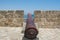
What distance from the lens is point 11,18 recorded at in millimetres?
8359

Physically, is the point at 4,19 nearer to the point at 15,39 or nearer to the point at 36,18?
the point at 36,18

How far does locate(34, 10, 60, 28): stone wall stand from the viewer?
8.27 metres

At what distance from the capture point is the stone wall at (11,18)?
27.2 feet

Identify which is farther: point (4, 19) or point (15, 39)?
point (4, 19)

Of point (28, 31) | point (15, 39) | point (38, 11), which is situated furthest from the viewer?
point (38, 11)

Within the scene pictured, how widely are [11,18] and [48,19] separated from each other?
175cm

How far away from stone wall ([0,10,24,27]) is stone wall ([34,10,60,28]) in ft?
2.46

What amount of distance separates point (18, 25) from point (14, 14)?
0.55 m

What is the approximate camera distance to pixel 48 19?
27.5 feet

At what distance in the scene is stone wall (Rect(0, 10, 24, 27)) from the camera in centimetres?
828

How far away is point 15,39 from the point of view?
514 centimetres

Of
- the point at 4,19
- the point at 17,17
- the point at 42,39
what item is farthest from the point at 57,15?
the point at 42,39

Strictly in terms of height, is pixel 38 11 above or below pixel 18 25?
above

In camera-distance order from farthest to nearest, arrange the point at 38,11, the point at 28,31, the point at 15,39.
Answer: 1. the point at 38,11
2. the point at 15,39
3. the point at 28,31
